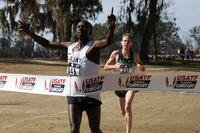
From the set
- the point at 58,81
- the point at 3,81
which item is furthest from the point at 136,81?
the point at 3,81

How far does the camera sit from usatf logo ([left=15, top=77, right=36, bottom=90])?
947 cm

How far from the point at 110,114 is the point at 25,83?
14.3 feet

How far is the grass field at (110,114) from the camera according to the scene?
443 inches

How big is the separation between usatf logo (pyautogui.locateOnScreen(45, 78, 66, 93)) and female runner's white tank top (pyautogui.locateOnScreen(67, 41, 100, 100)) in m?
1.14

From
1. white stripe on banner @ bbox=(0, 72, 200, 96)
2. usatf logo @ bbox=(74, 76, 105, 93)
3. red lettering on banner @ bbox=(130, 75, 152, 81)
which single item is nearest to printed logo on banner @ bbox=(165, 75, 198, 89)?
white stripe on banner @ bbox=(0, 72, 200, 96)

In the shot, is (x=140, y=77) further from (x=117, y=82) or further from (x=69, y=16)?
(x=69, y=16)

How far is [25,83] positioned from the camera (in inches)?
378

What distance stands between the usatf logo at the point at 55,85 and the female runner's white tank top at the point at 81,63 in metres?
1.14

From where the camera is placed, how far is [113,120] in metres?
12.4

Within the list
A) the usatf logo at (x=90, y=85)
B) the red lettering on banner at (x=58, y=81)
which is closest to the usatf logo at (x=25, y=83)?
the red lettering on banner at (x=58, y=81)

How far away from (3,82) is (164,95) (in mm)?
10174

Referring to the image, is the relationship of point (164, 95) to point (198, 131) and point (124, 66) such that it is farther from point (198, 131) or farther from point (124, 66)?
point (124, 66)

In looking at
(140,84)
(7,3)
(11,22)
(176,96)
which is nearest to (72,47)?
(140,84)

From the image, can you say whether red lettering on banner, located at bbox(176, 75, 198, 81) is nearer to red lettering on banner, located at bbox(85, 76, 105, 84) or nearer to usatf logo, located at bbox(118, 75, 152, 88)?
usatf logo, located at bbox(118, 75, 152, 88)
